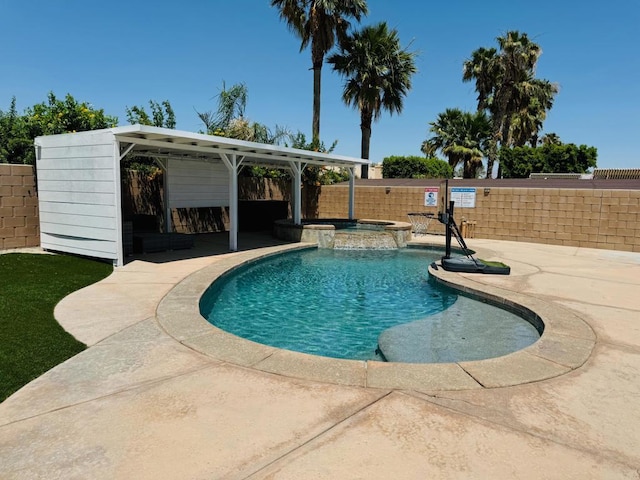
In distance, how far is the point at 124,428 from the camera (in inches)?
Answer: 108

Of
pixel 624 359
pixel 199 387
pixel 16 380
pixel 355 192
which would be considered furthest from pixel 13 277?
pixel 355 192

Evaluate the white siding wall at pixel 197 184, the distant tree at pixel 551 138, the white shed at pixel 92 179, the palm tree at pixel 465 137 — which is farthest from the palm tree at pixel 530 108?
the white shed at pixel 92 179

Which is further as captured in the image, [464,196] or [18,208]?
[464,196]

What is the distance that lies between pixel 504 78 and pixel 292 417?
25231mm

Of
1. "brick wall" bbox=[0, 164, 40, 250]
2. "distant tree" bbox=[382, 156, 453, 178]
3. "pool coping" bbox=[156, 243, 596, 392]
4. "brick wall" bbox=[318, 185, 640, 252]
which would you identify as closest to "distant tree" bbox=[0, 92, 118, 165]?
"brick wall" bbox=[0, 164, 40, 250]

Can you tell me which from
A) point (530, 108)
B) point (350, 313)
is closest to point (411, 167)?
point (530, 108)

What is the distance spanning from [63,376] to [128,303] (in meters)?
2.40

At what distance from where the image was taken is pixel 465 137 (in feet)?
73.2

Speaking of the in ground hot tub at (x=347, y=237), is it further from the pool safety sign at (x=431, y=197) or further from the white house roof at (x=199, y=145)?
the pool safety sign at (x=431, y=197)

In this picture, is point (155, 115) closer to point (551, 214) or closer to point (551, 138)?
point (551, 214)

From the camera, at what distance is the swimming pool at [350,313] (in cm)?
516

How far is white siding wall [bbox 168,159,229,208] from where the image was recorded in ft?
45.2

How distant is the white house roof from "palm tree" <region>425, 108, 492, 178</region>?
8.92 m

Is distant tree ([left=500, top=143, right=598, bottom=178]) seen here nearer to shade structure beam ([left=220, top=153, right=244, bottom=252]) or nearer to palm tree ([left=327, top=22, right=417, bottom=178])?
palm tree ([left=327, top=22, right=417, bottom=178])
